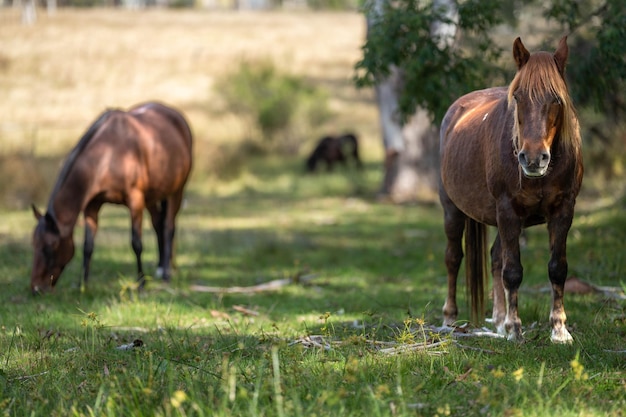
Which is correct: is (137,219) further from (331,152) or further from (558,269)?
(331,152)

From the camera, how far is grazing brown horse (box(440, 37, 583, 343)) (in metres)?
5.71

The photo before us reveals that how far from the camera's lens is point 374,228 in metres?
15.4

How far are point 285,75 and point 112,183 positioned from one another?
2403cm

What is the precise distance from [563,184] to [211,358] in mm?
2640

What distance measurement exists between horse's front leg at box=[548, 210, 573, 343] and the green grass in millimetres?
145

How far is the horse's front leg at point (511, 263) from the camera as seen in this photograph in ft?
20.2

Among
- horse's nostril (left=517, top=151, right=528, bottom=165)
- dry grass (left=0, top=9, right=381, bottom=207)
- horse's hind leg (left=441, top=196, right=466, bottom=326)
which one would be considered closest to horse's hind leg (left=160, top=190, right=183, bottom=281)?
horse's hind leg (left=441, top=196, right=466, bottom=326)

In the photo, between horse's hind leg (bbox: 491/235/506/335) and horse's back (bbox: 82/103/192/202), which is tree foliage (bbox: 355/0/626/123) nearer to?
horse's back (bbox: 82/103/192/202)

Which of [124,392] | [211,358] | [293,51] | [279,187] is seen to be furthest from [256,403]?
[293,51]

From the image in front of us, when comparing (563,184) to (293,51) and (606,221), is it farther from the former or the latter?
(293,51)

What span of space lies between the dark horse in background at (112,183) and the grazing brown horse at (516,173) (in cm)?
411

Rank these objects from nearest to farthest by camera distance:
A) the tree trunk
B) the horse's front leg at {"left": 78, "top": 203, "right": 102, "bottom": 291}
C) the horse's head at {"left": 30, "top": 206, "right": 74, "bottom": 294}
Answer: the horse's head at {"left": 30, "top": 206, "right": 74, "bottom": 294}, the horse's front leg at {"left": 78, "top": 203, "right": 102, "bottom": 291}, the tree trunk

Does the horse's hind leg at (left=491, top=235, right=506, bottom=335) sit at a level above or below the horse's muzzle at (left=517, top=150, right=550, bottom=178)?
below

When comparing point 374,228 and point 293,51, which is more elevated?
point 293,51
